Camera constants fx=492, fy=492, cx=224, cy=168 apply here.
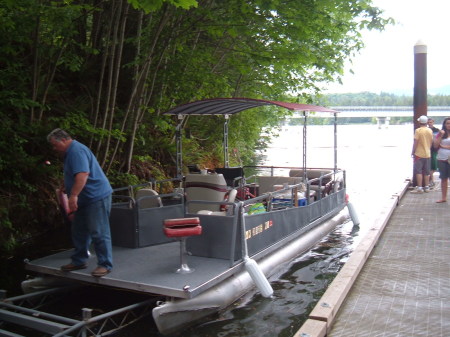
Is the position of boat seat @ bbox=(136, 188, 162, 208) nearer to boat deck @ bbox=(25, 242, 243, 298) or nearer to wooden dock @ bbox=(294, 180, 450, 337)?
boat deck @ bbox=(25, 242, 243, 298)

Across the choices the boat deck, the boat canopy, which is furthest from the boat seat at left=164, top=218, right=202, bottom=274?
the boat canopy

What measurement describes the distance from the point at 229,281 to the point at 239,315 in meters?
0.43

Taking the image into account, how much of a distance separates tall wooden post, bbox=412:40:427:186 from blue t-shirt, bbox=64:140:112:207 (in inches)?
402

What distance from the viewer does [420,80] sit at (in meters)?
13.6

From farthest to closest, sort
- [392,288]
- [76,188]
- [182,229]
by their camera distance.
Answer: [392,288] < [182,229] < [76,188]

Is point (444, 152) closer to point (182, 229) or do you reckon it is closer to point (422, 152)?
point (422, 152)

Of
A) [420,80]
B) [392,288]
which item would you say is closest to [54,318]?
[392,288]

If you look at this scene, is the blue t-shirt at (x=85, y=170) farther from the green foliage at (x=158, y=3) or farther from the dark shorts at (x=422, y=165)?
the dark shorts at (x=422, y=165)

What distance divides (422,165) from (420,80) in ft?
8.82

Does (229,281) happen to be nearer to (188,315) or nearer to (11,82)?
(188,315)

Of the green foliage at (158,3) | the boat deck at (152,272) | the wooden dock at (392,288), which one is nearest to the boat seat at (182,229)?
the boat deck at (152,272)

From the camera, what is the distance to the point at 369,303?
17.9 ft

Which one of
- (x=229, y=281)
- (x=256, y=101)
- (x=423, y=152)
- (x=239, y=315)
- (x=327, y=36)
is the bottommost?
(x=239, y=315)

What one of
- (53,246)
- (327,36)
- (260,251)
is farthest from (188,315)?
(327,36)
